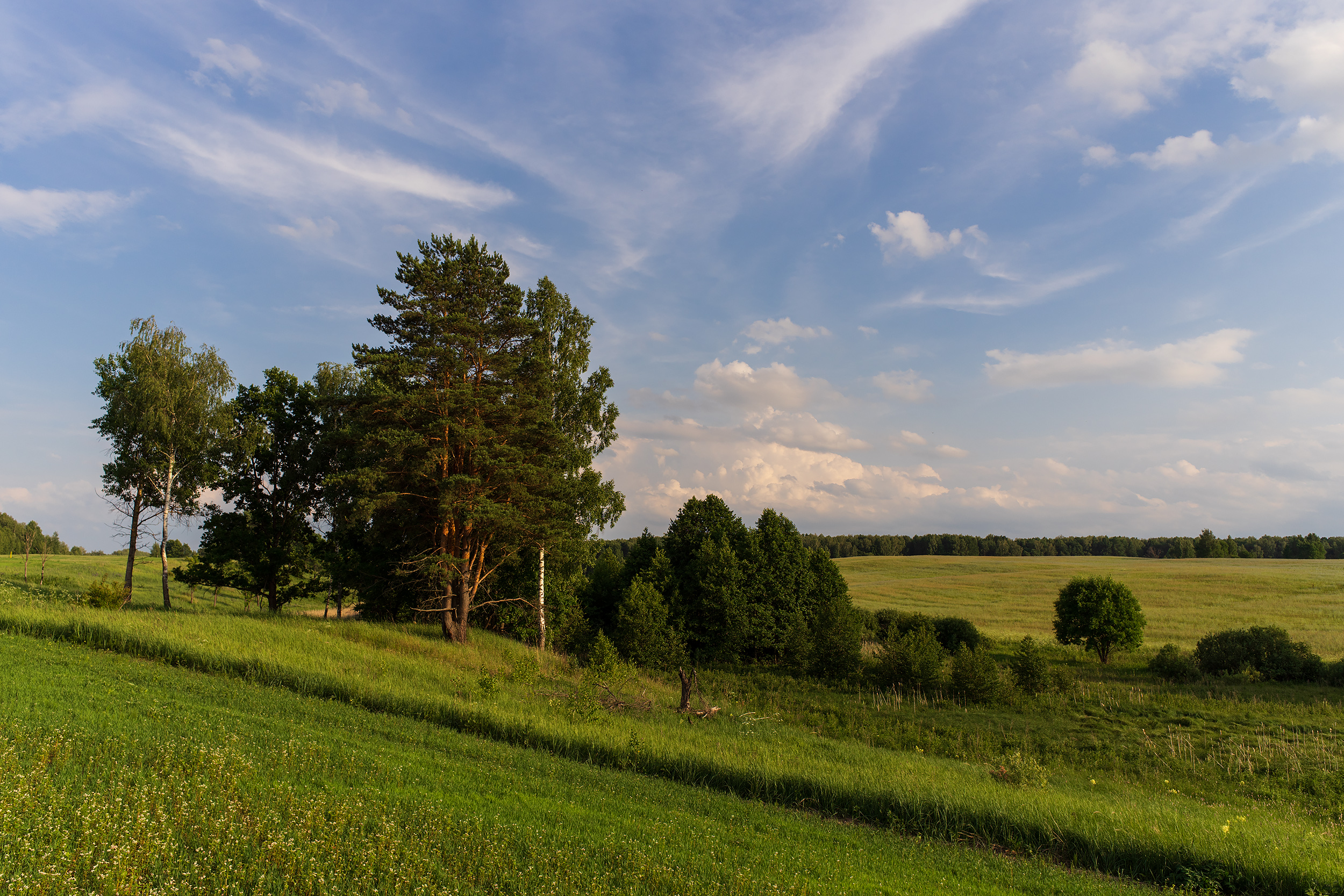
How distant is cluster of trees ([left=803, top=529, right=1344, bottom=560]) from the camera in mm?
108688

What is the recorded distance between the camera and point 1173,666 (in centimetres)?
3262

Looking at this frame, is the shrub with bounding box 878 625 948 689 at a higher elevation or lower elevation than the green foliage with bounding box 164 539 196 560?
lower

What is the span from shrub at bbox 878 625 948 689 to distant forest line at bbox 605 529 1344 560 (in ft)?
224

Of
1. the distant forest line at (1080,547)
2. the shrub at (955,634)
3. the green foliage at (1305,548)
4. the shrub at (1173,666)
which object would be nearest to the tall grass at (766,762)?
the shrub at (1173,666)

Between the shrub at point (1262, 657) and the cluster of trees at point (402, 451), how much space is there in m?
32.2

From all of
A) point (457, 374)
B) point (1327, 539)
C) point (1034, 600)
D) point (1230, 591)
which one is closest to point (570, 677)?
point (457, 374)

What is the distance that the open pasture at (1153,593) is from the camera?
46.8 m

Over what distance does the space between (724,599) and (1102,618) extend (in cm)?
2244

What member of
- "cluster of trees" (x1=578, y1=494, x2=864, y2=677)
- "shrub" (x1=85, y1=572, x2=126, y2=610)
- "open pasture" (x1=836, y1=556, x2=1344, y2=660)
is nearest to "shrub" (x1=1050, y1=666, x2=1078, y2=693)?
"cluster of trees" (x1=578, y1=494, x2=864, y2=677)

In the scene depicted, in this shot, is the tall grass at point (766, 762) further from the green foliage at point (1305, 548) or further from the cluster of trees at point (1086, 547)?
the green foliage at point (1305, 548)

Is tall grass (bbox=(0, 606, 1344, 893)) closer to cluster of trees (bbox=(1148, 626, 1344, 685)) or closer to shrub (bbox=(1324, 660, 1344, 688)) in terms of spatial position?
cluster of trees (bbox=(1148, 626, 1344, 685))

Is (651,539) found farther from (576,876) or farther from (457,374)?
(576,876)

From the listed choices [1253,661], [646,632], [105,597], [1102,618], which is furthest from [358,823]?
[1102,618]

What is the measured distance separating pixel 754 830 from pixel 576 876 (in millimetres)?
3617
